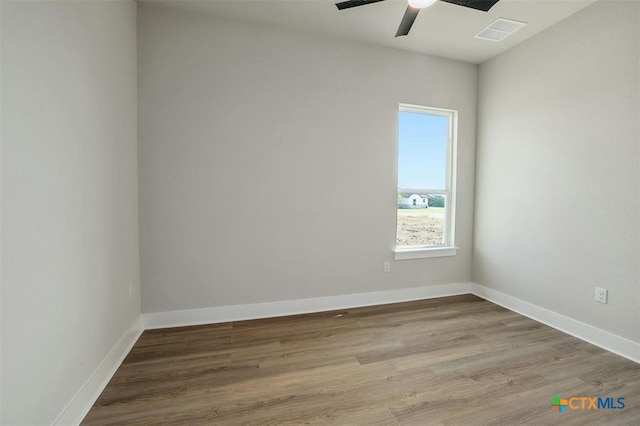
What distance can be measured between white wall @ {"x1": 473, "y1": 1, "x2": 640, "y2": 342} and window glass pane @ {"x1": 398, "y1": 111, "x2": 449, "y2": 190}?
0.50 m

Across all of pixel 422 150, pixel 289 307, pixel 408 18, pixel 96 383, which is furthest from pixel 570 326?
pixel 96 383

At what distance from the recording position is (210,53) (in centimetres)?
252

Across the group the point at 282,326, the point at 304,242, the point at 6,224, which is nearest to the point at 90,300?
the point at 6,224

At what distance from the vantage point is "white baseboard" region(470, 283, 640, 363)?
2.11m

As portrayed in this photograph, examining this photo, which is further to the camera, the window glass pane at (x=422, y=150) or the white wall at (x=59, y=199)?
the window glass pane at (x=422, y=150)

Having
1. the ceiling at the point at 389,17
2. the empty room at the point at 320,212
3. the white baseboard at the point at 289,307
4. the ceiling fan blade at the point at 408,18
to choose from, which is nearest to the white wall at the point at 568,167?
the empty room at the point at 320,212

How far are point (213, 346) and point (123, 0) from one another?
112 inches

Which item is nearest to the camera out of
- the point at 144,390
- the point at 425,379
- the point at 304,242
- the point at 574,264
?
the point at 144,390

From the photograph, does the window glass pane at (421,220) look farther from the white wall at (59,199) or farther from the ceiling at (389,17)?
the white wall at (59,199)

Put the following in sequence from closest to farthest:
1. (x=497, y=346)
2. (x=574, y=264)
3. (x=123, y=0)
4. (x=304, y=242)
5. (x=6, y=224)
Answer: (x=6, y=224) < (x=123, y=0) < (x=497, y=346) < (x=574, y=264) < (x=304, y=242)

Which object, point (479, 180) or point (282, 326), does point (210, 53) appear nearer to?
point (282, 326)

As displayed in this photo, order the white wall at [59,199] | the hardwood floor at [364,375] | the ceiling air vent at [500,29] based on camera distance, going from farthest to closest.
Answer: the ceiling air vent at [500,29]
the hardwood floor at [364,375]
the white wall at [59,199]

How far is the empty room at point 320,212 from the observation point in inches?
54.2

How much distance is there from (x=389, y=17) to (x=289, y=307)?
3.00 metres
